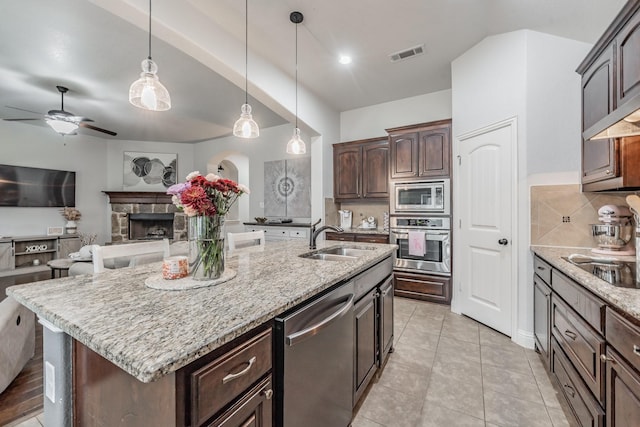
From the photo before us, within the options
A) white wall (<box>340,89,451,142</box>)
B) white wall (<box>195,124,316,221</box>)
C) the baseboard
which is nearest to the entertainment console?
white wall (<box>195,124,316,221</box>)

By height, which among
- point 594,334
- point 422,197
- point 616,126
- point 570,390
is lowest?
point 570,390

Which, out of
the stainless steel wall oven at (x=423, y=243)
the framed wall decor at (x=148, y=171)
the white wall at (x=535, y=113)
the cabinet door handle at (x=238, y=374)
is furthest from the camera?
the framed wall decor at (x=148, y=171)

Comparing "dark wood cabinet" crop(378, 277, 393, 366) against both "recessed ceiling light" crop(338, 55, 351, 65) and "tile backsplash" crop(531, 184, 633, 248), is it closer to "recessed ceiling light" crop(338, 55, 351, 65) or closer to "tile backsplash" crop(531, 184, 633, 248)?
"tile backsplash" crop(531, 184, 633, 248)

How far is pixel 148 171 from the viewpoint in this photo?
22.3 feet

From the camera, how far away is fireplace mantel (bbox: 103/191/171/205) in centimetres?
643

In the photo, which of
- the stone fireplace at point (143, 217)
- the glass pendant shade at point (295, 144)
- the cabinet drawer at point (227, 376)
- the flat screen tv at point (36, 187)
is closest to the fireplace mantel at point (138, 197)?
the stone fireplace at point (143, 217)

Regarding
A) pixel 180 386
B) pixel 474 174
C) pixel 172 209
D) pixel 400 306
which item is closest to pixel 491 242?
pixel 474 174

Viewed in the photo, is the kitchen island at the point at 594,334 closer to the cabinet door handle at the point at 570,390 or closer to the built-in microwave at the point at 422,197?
the cabinet door handle at the point at 570,390

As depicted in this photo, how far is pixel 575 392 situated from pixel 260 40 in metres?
3.73

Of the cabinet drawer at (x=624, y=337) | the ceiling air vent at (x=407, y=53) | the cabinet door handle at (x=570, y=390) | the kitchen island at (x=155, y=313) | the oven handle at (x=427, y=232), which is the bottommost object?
the cabinet door handle at (x=570, y=390)

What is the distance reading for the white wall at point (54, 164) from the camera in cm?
518

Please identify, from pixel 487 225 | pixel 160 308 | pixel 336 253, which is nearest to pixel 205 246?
pixel 160 308

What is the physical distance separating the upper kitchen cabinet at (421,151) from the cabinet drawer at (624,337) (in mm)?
2511

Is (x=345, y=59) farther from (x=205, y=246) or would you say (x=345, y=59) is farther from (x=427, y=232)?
(x=205, y=246)
